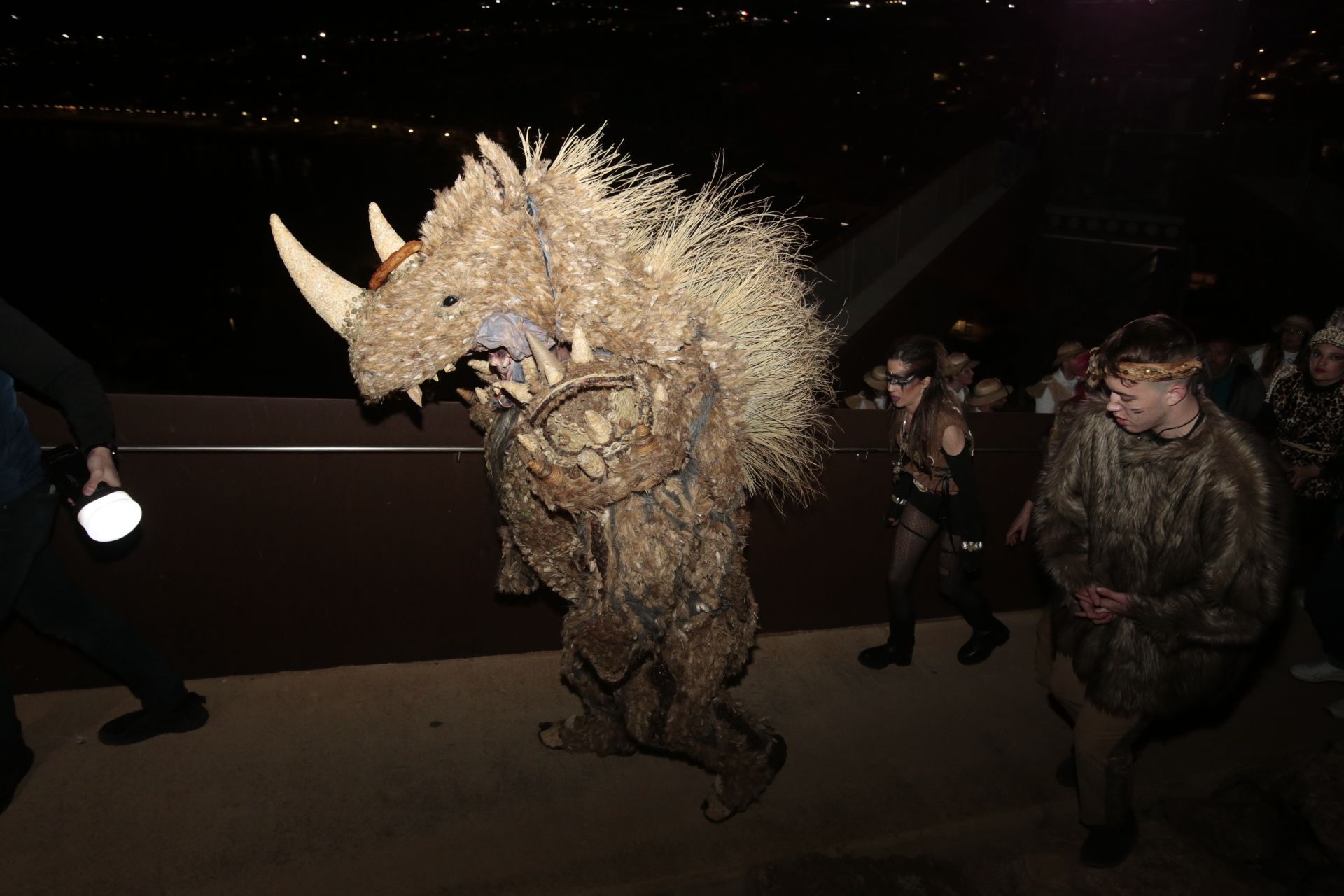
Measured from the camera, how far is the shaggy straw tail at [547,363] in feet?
6.31

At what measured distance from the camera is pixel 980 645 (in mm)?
3643

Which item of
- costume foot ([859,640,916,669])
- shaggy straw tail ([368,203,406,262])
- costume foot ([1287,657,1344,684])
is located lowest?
costume foot ([1287,657,1344,684])

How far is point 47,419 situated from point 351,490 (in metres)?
1.00

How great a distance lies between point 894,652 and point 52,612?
3260 millimetres

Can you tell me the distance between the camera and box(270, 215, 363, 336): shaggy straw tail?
197 centimetres

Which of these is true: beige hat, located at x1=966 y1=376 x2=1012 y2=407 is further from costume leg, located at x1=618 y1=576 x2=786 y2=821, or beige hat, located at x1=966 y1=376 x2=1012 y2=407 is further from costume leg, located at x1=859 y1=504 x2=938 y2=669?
costume leg, located at x1=618 y1=576 x2=786 y2=821

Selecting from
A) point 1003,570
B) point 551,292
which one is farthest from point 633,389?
point 1003,570

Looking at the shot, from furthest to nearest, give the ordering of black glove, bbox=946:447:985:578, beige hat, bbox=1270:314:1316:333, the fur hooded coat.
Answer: beige hat, bbox=1270:314:1316:333, black glove, bbox=946:447:985:578, the fur hooded coat

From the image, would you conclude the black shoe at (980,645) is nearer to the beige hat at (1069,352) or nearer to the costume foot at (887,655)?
the costume foot at (887,655)

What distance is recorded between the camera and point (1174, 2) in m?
8.86

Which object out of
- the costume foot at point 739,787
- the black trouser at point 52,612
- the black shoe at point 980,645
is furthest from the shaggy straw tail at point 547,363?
the black shoe at point 980,645

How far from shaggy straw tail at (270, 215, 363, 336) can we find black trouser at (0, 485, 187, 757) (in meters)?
1.22

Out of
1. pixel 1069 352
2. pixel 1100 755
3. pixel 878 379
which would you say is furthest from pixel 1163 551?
pixel 1069 352

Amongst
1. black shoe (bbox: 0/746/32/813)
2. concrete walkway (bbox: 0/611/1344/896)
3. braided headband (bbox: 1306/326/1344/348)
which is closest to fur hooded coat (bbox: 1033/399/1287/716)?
concrete walkway (bbox: 0/611/1344/896)
